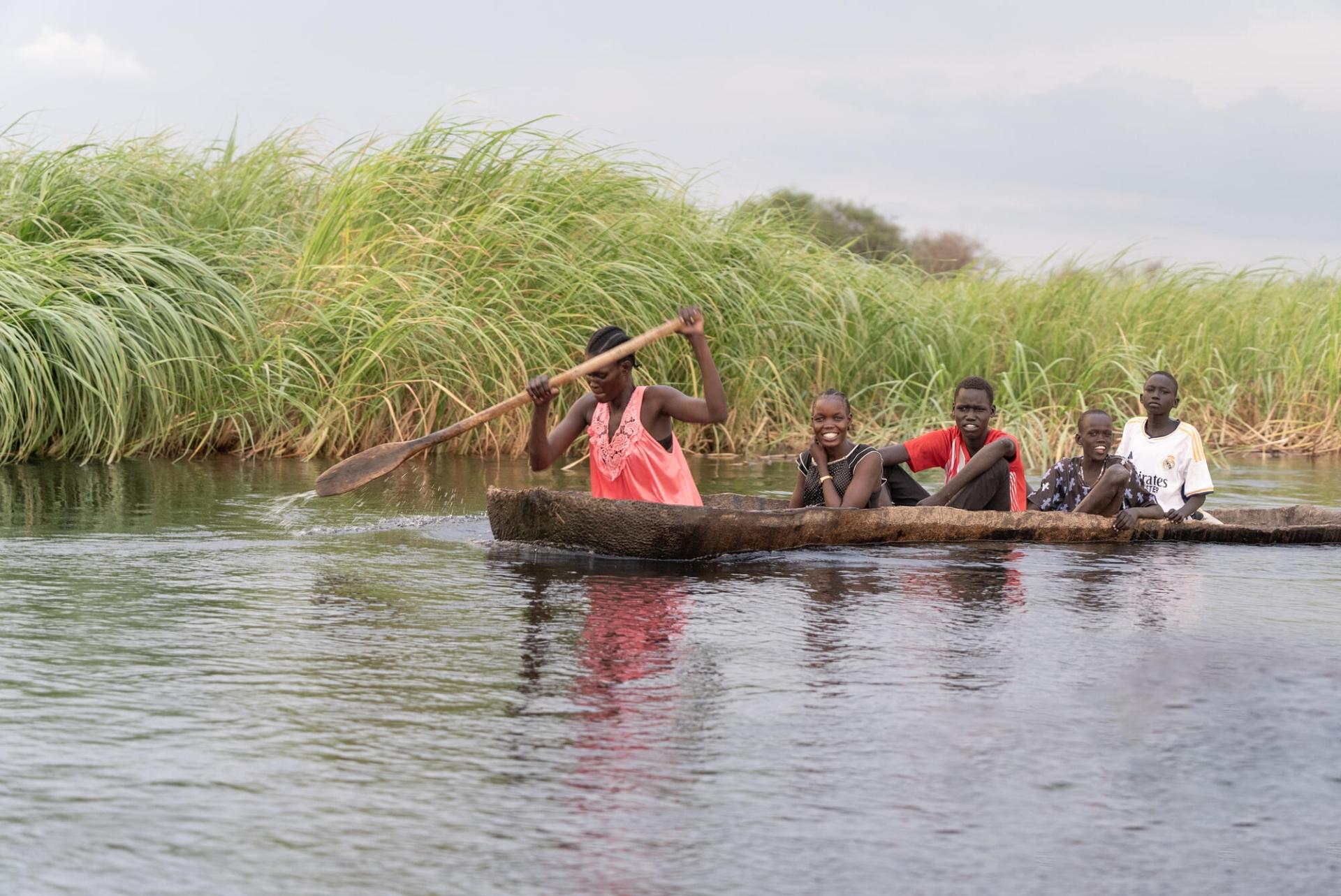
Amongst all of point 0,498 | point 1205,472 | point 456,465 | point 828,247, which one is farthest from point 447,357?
point 1205,472

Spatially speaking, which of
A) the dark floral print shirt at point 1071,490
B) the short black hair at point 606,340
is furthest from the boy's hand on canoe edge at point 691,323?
the dark floral print shirt at point 1071,490

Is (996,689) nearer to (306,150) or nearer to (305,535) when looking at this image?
(305,535)

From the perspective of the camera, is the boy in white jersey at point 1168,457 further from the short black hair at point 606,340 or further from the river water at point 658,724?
the short black hair at point 606,340

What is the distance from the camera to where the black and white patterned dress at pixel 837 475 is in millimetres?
6617

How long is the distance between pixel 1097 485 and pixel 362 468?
320 centimetres

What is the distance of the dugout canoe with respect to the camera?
228 inches

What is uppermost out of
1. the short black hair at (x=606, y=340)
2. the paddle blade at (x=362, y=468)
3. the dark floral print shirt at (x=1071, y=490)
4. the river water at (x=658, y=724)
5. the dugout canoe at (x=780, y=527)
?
the short black hair at (x=606, y=340)

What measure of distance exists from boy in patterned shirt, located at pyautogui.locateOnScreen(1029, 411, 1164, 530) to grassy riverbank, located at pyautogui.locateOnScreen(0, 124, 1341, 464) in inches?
141

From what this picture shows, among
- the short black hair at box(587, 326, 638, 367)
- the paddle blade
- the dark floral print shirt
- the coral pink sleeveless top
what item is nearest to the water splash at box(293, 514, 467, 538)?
the paddle blade

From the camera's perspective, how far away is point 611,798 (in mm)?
2982

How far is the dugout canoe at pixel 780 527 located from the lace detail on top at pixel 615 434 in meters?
0.39

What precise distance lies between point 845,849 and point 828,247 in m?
10.5

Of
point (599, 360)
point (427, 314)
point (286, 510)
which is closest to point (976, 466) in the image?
point (599, 360)

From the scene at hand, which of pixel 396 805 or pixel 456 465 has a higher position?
pixel 456 465
